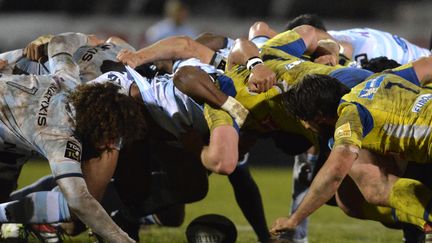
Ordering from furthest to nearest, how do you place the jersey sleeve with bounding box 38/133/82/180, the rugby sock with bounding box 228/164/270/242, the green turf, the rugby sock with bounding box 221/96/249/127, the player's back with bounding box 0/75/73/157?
the green turf, the rugby sock with bounding box 228/164/270/242, the rugby sock with bounding box 221/96/249/127, the player's back with bounding box 0/75/73/157, the jersey sleeve with bounding box 38/133/82/180

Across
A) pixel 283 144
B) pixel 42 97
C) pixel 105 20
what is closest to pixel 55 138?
pixel 42 97

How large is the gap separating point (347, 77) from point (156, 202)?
5.64 ft

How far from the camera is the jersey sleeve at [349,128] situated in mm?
5785

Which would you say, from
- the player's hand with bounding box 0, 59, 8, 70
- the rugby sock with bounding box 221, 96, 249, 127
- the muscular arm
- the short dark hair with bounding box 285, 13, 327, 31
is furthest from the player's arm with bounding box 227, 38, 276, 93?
Answer: the player's hand with bounding box 0, 59, 8, 70

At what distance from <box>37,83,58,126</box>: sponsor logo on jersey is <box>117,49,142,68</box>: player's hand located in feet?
2.60

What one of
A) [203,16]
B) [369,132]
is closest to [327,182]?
[369,132]

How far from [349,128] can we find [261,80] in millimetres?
836

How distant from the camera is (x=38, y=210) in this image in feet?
20.3

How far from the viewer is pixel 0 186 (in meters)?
7.03

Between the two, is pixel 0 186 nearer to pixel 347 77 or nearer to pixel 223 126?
pixel 223 126

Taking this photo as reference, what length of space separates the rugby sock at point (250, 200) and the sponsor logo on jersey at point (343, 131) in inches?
77.2

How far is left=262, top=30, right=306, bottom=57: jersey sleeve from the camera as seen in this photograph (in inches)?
280

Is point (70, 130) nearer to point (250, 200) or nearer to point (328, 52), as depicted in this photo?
point (250, 200)

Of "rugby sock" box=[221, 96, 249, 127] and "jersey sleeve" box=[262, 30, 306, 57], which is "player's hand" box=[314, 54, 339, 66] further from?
"rugby sock" box=[221, 96, 249, 127]
